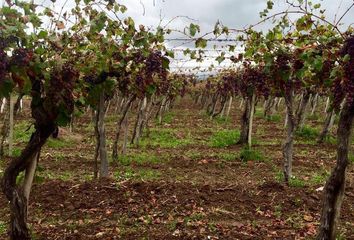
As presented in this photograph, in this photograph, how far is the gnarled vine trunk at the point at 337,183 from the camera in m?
4.90

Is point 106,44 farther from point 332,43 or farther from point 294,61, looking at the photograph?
point 332,43

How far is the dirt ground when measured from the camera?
665 cm

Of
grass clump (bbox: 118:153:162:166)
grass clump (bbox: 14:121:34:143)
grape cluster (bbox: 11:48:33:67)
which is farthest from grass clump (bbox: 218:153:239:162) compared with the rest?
grape cluster (bbox: 11:48:33:67)

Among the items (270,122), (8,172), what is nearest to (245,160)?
(8,172)

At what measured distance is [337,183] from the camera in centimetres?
505

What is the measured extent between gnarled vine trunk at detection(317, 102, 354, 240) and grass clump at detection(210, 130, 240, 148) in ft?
38.0

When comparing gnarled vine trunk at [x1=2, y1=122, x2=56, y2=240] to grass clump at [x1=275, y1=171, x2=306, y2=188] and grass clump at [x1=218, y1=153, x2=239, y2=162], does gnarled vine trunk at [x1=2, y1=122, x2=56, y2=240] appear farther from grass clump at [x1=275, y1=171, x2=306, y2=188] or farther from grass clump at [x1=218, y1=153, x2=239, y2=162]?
grass clump at [x1=218, y1=153, x2=239, y2=162]

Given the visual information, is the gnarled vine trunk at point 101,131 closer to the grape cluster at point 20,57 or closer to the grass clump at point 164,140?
the grape cluster at point 20,57

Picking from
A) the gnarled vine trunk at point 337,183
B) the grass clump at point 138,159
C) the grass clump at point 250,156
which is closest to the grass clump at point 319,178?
the grass clump at point 250,156

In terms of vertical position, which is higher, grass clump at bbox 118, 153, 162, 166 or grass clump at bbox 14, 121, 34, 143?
grass clump at bbox 118, 153, 162, 166

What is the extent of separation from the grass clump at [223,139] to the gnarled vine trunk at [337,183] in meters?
11.6

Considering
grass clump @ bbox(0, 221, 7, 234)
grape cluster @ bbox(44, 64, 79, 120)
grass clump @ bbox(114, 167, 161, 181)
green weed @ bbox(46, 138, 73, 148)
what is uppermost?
grape cluster @ bbox(44, 64, 79, 120)

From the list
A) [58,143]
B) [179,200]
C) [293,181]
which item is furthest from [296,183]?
[58,143]

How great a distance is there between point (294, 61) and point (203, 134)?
50.1 ft
